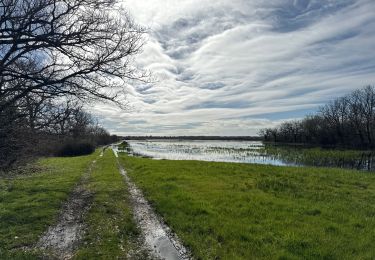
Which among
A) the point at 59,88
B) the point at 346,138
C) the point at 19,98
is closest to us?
the point at 19,98

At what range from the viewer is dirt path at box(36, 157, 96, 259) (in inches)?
239

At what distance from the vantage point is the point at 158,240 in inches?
263

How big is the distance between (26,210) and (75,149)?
4196 centimetres

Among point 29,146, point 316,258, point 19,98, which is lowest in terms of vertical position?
point 316,258

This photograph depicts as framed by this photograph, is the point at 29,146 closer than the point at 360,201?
Yes

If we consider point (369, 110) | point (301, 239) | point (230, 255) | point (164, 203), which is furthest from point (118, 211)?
point (369, 110)

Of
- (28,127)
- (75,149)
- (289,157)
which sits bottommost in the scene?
(289,157)

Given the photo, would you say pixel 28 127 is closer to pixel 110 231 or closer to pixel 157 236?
pixel 110 231

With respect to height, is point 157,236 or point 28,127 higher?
point 28,127

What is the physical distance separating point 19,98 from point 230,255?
814 cm

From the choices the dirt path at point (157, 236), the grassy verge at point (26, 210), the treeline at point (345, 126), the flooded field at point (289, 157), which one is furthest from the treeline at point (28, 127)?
the treeline at point (345, 126)

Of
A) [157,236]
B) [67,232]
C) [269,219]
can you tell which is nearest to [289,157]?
[269,219]

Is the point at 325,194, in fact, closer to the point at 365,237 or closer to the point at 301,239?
the point at 365,237

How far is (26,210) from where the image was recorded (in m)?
9.11
